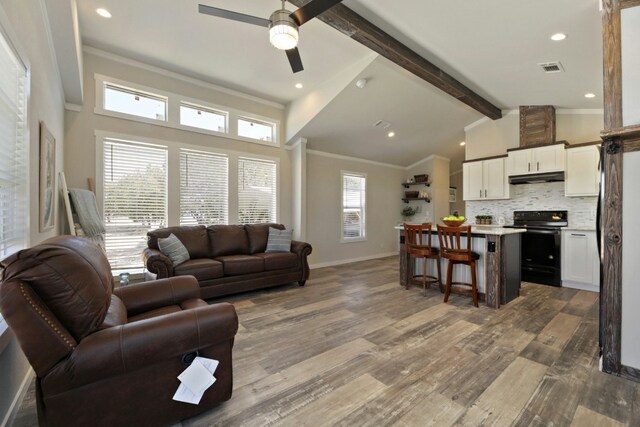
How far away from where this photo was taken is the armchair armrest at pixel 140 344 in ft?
4.19

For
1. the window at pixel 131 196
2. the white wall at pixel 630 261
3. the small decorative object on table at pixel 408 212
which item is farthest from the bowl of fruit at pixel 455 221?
the window at pixel 131 196

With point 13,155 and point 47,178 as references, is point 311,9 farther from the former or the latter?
point 47,178

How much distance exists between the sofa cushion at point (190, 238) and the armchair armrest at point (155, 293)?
182 cm

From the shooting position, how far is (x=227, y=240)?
4.41 meters

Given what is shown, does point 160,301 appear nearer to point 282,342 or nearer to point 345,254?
point 282,342

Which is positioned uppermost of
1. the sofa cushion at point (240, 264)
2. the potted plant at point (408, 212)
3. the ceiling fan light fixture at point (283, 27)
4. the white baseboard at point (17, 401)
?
the ceiling fan light fixture at point (283, 27)

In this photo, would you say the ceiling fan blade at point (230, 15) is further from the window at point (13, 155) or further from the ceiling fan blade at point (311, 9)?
the window at point (13, 155)

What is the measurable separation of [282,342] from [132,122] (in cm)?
376

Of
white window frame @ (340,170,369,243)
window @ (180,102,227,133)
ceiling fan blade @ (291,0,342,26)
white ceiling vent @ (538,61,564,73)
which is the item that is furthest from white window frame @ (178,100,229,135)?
white ceiling vent @ (538,61,564,73)

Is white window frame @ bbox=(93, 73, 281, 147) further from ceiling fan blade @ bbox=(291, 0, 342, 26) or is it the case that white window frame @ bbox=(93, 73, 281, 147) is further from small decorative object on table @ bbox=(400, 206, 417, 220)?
small decorative object on table @ bbox=(400, 206, 417, 220)

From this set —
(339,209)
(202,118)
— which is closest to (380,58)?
Result: (202,118)

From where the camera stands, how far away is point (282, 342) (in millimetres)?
2600

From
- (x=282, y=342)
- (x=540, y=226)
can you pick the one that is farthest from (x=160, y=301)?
(x=540, y=226)

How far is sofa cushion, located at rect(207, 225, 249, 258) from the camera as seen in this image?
430cm
